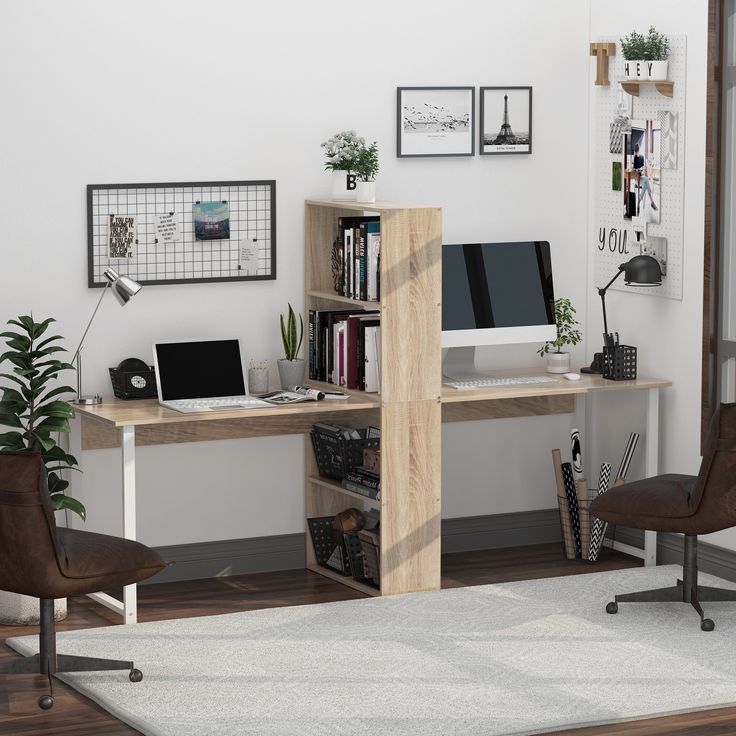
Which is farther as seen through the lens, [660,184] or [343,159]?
[660,184]

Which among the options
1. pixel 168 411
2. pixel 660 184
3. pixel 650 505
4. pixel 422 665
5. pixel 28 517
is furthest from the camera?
pixel 660 184

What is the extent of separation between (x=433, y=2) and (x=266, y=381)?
175 centimetres

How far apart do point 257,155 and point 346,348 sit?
0.87 meters

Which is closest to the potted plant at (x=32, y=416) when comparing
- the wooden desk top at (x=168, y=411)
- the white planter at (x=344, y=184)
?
the wooden desk top at (x=168, y=411)

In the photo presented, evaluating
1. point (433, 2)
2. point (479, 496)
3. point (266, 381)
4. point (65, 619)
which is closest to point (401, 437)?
point (266, 381)

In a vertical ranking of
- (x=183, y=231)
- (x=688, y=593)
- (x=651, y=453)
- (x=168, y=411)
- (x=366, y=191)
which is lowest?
(x=688, y=593)

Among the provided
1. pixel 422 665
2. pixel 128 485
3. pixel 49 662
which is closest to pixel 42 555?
pixel 49 662

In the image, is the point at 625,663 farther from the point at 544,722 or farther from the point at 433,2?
the point at 433,2

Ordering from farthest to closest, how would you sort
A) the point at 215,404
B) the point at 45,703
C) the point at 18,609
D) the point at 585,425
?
the point at 585,425 < the point at 215,404 < the point at 18,609 < the point at 45,703

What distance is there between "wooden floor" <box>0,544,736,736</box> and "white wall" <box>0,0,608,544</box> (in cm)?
25

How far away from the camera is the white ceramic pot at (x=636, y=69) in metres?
5.89

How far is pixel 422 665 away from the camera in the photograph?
4727 mm

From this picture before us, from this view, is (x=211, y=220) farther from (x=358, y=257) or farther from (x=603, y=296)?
(x=603, y=296)

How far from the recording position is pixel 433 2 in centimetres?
612
